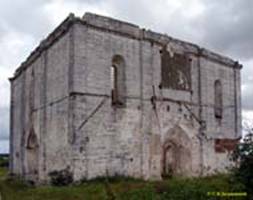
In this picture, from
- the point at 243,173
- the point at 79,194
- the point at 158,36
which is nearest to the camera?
the point at 243,173

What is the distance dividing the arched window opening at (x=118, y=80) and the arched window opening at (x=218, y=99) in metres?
7.16

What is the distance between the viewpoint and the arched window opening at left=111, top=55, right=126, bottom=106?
2120cm

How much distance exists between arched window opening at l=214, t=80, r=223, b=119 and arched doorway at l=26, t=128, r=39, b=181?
991 cm

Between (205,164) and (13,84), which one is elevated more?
(13,84)

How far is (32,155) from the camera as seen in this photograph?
26.3 metres

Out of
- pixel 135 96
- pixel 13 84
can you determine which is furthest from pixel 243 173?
pixel 13 84

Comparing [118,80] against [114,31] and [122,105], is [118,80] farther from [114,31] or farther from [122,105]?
[114,31]

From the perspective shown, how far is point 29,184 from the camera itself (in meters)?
24.2

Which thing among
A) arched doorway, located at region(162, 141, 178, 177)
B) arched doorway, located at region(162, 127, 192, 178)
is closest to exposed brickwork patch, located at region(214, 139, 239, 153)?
arched doorway, located at region(162, 127, 192, 178)

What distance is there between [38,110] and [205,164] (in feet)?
29.8

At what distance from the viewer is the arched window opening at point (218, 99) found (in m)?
26.5

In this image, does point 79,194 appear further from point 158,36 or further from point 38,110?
point 158,36

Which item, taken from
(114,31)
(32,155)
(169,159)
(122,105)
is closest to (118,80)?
(122,105)

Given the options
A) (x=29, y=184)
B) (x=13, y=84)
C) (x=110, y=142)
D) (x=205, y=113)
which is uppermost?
(x=13, y=84)
